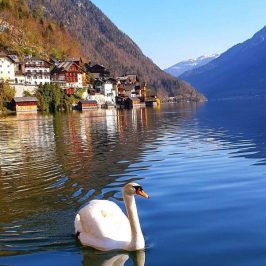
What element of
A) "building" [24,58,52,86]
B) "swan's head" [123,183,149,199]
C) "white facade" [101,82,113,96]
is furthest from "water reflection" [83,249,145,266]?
"white facade" [101,82,113,96]

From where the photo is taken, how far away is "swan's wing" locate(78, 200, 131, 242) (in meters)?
11.4

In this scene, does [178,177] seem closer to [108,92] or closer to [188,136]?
[188,136]

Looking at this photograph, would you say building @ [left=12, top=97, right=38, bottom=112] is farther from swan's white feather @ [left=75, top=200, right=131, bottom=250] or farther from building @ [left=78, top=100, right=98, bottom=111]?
swan's white feather @ [left=75, top=200, right=131, bottom=250]

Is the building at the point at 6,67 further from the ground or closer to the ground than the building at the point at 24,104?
further from the ground

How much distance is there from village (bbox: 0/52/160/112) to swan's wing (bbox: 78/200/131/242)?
104m

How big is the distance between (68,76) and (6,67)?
80.7 feet

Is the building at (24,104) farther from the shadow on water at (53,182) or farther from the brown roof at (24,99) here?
the shadow on water at (53,182)

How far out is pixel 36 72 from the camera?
448 ft

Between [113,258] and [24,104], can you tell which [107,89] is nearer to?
[24,104]

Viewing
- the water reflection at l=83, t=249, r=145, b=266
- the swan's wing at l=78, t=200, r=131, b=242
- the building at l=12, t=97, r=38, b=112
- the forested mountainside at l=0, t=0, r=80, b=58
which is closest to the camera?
the water reflection at l=83, t=249, r=145, b=266

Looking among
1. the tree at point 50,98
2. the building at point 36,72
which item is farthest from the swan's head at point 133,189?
the building at point 36,72

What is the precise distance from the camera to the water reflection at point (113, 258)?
10836 millimetres

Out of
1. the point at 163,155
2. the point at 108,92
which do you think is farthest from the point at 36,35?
the point at 163,155

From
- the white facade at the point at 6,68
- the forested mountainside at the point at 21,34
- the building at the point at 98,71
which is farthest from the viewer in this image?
the building at the point at 98,71
